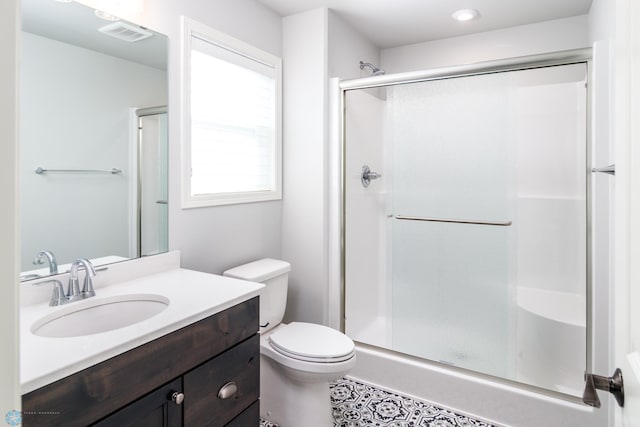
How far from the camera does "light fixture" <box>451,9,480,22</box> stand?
250 centimetres

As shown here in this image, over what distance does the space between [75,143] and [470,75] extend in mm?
1952

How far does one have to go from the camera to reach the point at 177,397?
1.22m

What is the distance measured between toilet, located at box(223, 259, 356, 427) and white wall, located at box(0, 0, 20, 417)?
1572 millimetres

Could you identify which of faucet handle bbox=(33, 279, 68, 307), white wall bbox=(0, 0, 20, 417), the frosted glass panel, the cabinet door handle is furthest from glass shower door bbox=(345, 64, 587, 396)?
white wall bbox=(0, 0, 20, 417)

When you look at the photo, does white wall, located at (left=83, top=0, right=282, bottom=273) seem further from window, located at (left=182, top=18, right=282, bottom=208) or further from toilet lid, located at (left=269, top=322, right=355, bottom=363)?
→ toilet lid, located at (left=269, top=322, right=355, bottom=363)

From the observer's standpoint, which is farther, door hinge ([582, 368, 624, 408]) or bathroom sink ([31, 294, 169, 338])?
bathroom sink ([31, 294, 169, 338])

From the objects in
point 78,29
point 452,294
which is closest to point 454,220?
point 452,294

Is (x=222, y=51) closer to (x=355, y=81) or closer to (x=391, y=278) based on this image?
(x=355, y=81)

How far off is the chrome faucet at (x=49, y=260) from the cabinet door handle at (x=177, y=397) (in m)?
0.67

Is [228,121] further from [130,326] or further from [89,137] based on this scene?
[130,326]

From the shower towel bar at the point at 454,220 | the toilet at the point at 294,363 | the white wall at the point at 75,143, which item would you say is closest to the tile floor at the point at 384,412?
the toilet at the point at 294,363

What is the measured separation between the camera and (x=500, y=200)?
2266 mm

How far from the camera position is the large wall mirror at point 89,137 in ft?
4.51

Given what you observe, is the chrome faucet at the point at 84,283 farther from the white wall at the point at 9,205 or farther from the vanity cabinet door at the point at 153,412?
the white wall at the point at 9,205
